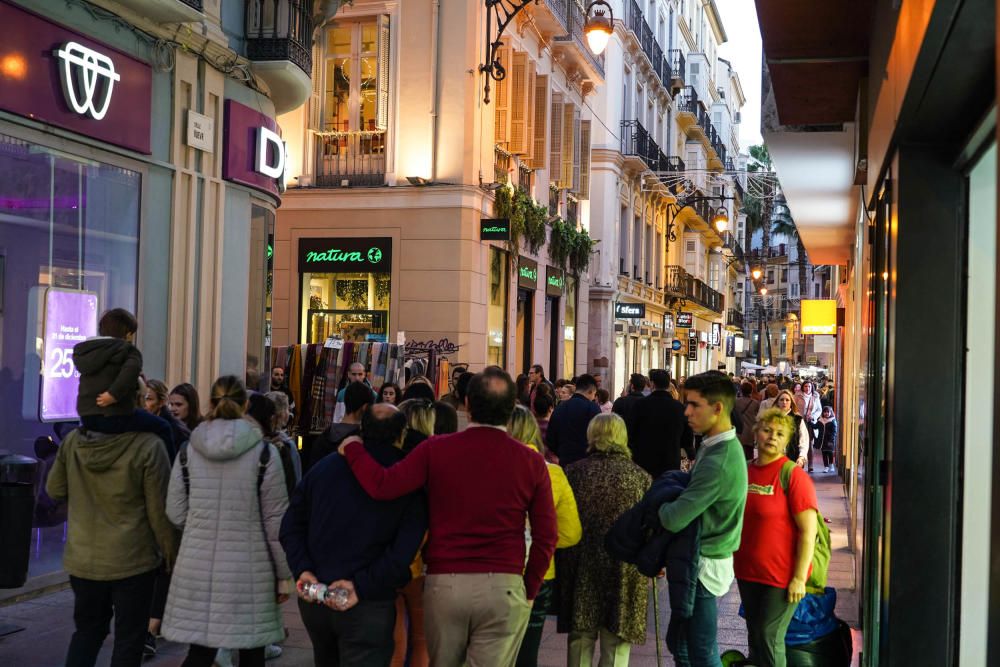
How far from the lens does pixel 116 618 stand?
5973 mm

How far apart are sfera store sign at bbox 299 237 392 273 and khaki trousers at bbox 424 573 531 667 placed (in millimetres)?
17020

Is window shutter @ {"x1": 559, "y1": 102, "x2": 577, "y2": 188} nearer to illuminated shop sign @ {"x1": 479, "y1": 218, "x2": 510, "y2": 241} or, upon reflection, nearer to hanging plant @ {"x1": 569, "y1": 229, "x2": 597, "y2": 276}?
hanging plant @ {"x1": 569, "y1": 229, "x2": 597, "y2": 276}

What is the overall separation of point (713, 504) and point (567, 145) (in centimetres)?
2324

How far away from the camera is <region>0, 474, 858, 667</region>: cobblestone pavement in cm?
730

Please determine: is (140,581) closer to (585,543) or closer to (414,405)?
(414,405)

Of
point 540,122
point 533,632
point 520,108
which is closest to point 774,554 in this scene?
point 533,632

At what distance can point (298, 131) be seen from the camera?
72.6 feet

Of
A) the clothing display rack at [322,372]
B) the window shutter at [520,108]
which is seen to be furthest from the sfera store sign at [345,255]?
the clothing display rack at [322,372]

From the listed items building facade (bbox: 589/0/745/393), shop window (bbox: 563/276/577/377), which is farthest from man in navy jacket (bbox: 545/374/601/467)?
shop window (bbox: 563/276/577/377)

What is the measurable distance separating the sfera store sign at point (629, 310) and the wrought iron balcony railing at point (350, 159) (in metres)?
14.9

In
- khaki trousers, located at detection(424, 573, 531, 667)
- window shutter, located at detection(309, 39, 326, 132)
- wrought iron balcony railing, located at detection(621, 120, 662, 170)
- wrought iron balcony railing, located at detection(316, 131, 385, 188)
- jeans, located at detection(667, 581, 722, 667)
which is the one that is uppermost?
wrought iron balcony railing, located at detection(621, 120, 662, 170)

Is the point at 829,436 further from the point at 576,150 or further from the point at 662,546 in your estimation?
the point at 662,546

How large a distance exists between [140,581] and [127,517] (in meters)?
0.35

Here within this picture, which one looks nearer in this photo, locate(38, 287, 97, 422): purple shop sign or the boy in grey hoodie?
Result: the boy in grey hoodie
